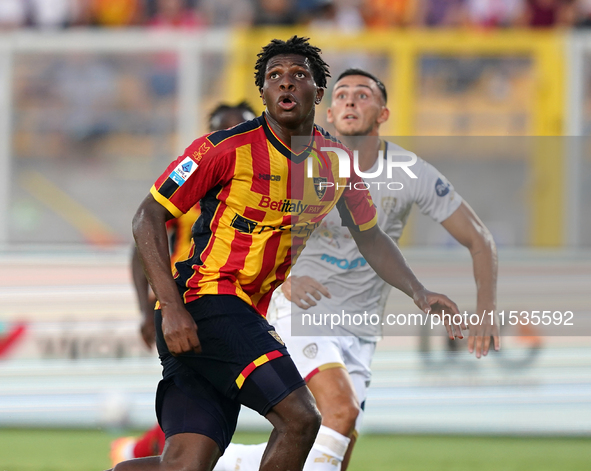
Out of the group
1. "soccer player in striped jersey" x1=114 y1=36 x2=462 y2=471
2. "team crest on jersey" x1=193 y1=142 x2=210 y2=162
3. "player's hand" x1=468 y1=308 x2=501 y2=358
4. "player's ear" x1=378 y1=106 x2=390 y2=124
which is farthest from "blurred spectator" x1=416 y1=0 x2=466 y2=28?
"team crest on jersey" x1=193 y1=142 x2=210 y2=162

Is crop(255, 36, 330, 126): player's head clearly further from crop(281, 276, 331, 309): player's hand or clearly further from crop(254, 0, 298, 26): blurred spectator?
crop(254, 0, 298, 26): blurred spectator

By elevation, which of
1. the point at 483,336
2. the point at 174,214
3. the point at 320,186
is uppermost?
the point at 320,186

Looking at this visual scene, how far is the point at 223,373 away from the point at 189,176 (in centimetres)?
79

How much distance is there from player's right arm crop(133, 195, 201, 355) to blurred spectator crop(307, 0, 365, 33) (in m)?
6.60

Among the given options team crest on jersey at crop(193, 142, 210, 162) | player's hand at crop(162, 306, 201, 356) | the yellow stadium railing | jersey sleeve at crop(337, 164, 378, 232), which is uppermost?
the yellow stadium railing

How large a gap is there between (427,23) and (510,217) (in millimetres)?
2364

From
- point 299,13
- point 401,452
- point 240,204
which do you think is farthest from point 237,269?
point 299,13

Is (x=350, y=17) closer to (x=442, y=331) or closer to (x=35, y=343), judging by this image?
(x=442, y=331)

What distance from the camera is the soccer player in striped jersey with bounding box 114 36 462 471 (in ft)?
10.9

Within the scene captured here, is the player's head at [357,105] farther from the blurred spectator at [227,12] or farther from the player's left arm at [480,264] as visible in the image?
the blurred spectator at [227,12]

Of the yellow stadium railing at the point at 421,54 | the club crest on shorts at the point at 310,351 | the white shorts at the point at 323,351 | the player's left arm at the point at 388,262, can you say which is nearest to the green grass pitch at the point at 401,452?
the white shorts at the point at 323,351

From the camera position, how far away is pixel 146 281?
5492 millimetres

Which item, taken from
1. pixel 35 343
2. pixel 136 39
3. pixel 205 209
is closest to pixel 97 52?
pixel 136 39

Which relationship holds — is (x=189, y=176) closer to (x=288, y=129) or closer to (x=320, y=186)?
(x=288, y=129)
